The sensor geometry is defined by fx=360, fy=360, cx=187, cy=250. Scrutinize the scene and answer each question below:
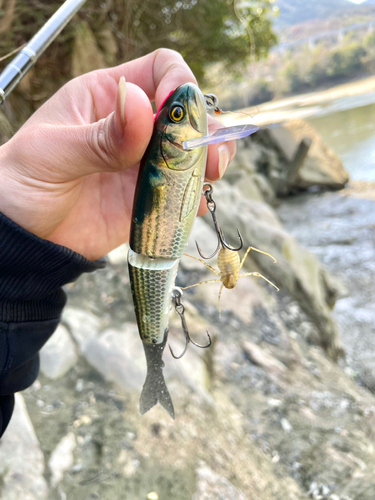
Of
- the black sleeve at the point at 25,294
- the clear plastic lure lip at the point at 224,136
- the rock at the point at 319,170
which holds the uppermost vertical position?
the clear plastic lure lip at the point at 224,136

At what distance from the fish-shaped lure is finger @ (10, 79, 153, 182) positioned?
0.21ft

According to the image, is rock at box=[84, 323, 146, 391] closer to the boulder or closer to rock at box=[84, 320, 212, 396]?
rock at box=[84, 320, 212, 396]

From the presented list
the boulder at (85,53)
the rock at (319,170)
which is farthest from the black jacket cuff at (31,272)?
the rock at (319,170)

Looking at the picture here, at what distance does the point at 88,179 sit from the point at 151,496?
6.27 ft

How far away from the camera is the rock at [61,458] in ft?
7.29

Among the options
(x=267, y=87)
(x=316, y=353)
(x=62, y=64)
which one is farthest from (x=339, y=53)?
(x=316, y=353)

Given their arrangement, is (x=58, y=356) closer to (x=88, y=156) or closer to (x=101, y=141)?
(x=88, y=156)

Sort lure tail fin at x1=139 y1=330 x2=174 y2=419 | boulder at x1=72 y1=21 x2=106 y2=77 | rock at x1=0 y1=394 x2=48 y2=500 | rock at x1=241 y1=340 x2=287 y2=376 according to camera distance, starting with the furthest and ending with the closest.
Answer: boulder at x1=72 y1=21 x2=106 y2=77 < rock at x1=241 y1=340 x2=287 y2=376 < rock at x1=0 y1=394 x2=48 y2=500 < lure tail fin at x1=139 y1=330 x2=174 y2=419

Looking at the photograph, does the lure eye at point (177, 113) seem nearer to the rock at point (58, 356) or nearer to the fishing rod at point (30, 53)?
the fishing rod at point (30, 53)

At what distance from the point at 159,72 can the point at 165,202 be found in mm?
835

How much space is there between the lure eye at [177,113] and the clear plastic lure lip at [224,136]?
9cm

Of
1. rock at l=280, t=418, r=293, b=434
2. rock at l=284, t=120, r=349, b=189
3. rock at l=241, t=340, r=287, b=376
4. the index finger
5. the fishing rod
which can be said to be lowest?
rock at l=284, t=120, r=349, b=189

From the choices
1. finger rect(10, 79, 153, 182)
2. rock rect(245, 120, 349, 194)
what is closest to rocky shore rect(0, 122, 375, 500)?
finger rect(10, 79, 153, 182)

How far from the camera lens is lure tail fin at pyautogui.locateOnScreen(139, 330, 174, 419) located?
143 cm
